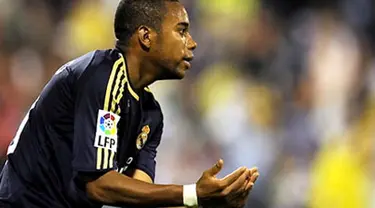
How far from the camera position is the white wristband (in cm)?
349

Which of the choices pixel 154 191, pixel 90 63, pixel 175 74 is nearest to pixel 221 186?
pixel 154 191

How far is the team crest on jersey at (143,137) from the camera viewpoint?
3973mm

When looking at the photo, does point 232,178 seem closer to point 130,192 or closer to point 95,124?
point 130,192

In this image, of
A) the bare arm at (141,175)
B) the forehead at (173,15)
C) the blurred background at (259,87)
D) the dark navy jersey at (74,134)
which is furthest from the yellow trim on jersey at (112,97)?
the blurred background at (259,87)

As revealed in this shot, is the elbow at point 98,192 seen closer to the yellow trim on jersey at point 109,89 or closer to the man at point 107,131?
the man at point 107,131

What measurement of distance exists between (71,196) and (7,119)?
10.8 feet

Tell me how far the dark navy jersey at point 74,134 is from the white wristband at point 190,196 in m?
0.29

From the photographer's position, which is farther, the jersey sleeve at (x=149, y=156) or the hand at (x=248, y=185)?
the jersey sleeve at (x=149, y=156)

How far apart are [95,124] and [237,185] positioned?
1.84ft

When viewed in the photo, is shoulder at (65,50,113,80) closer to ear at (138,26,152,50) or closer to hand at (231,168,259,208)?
→ ear at (138,26,152,50)

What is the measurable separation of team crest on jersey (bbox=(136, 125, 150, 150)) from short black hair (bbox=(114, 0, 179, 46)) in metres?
0.41

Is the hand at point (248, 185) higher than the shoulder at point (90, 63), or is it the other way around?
the shoulder at point (90, 63)

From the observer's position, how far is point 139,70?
3770 millimetres

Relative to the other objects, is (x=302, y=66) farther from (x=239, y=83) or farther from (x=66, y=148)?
(x=66, y=148)
